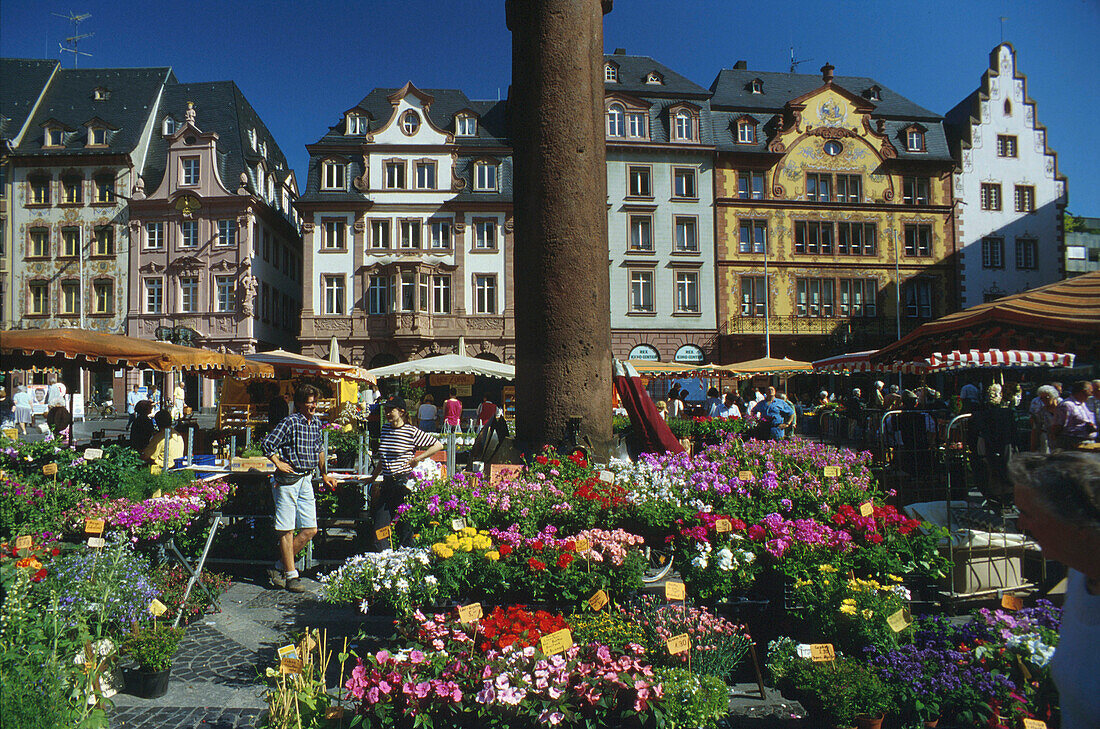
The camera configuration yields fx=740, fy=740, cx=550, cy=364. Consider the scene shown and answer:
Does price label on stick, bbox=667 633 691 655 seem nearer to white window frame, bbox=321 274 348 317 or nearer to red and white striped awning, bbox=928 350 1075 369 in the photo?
red and white striped awning, bbox=928 350 1075 369

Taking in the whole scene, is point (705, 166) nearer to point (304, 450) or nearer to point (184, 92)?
point (184, 92)

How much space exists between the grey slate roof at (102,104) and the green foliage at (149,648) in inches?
1394

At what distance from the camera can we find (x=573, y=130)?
6.06 metres

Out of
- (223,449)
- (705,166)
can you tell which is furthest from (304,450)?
(705,166)

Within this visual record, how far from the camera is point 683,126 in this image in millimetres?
33875

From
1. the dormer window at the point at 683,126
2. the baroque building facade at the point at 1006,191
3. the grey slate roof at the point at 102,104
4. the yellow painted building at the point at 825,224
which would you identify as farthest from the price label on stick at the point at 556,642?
the baroque building facade at the point at 1006,191

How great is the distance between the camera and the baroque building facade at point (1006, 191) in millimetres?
35438

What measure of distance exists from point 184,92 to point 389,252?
15106 mm

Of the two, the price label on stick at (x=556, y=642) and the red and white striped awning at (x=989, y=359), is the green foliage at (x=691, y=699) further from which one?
the red and white striped awning at (x=989, y=359)

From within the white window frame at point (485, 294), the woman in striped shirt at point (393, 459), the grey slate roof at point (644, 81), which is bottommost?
the woman in striped shirt at point (393, 459)

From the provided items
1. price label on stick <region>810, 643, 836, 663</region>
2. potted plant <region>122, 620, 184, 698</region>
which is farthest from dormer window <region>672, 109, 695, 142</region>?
potted plant <region>122, 620, 184, 698</region>

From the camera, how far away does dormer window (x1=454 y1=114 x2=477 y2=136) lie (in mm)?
33406

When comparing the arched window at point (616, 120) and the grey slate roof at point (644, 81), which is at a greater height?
the grey slate roof at point (644, 81)

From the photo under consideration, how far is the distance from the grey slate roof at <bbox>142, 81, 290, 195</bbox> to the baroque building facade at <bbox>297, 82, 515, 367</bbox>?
4098 millimetres
